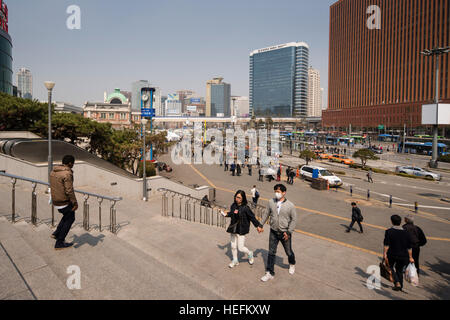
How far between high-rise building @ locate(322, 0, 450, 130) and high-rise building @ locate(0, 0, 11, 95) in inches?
4255

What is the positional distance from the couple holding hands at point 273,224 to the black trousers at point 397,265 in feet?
6.28

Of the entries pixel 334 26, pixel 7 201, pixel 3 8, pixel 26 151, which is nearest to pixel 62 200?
pixel 7 201

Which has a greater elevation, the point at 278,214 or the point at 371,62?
the point at 371,62

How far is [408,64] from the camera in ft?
321

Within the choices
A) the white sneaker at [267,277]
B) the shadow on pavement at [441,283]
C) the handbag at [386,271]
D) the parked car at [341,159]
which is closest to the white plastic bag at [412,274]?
the handbag at [386,271]

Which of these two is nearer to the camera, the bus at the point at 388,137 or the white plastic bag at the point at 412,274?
the white plastic bag at the point at 412,274

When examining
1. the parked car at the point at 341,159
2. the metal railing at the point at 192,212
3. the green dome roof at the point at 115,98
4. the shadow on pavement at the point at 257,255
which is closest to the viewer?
the shadow on pavement at the point at 257,255

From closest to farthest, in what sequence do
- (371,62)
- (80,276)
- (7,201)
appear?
(80,276) < (7,201) < (371,62)

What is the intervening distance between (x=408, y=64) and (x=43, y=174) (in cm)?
11790

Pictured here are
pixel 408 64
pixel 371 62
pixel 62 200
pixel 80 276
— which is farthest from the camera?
pixel 371 62

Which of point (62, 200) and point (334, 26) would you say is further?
point (334, 26)

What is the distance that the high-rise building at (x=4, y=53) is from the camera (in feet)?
184

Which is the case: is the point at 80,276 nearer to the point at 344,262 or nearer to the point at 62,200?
the point at 62,200

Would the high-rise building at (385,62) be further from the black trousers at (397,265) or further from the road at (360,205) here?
the black trousers at (397,265)
